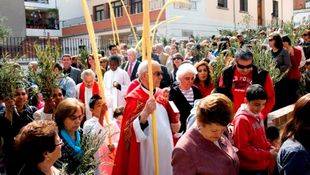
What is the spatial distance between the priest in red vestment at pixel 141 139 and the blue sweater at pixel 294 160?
1.61m

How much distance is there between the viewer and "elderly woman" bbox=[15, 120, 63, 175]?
260 cm

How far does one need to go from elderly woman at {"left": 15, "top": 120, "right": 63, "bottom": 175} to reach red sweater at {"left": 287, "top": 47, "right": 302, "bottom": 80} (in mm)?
5562

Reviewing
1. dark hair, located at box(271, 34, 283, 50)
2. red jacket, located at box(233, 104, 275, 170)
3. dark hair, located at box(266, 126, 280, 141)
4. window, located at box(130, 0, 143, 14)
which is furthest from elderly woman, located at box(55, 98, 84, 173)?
window, located at box(130, 0, 143, 14)

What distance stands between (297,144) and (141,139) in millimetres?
1702

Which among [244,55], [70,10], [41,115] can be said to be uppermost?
[70,10]

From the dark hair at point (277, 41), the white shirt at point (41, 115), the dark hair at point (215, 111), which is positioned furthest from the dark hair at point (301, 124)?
the dark hair at point (277, 41)

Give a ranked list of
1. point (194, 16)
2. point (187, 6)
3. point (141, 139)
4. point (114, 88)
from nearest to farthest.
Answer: point (141, 139)
point (114, 88)
point (187, 6)
point (194, 16)

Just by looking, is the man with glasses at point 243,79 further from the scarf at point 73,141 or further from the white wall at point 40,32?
the white wall at point 40,32

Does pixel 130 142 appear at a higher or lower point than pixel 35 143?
lower

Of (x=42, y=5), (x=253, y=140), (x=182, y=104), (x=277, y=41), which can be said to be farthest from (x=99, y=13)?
(x=253, y=140)

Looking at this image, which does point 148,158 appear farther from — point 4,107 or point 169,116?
point 4,107

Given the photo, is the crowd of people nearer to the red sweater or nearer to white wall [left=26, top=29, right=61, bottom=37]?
the red sweater

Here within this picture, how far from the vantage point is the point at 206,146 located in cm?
278

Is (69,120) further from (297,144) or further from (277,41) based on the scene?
(277,41)
